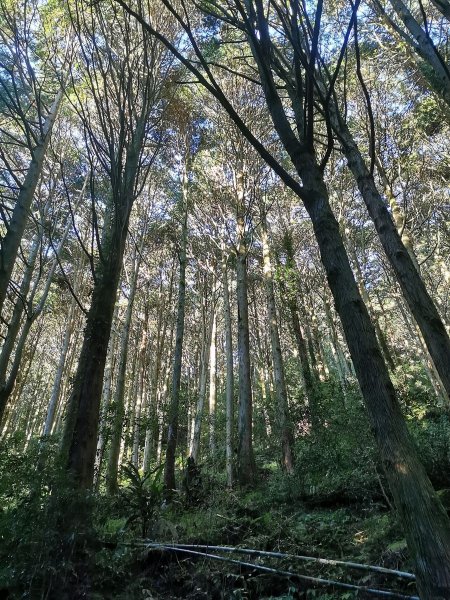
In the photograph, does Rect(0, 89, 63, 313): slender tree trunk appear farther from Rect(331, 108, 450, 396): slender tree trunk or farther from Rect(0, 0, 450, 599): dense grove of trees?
Rect(331, 108, 450, 396): slender tree trunk

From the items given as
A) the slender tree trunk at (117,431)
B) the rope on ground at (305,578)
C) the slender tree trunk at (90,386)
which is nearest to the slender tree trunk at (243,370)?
the slender tree trunk at (117,431)

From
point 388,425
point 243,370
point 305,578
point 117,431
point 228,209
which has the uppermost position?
point 228,209

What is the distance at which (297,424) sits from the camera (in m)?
8.05

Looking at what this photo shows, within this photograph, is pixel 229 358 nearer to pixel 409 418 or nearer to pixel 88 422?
pixel 409 418

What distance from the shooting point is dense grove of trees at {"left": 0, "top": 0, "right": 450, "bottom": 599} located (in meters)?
1.60

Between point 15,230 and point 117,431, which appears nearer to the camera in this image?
point 15,230

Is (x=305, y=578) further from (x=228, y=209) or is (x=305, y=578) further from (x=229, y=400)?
(x=228, y=209)

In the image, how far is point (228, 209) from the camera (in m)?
11.2

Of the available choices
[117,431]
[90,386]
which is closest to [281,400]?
[117,431]

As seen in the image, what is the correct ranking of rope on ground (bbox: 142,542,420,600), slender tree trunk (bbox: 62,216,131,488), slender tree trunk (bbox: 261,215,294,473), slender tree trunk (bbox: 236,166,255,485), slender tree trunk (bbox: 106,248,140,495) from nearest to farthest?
rope on ground (bbox: 142,542,420,600) → slender tree trunk (bbox: 62,216,131,488) → slender tree trunk (bbox: 106,248,140,495) → slender tree trunk (bbox: 261,215,294,473) → slender tree trunk (bbox: 236,166,255,485)

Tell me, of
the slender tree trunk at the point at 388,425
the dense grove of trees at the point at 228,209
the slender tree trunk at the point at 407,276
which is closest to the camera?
the slender tree trunk at the point at 388,425

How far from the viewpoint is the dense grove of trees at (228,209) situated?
1.60 meters

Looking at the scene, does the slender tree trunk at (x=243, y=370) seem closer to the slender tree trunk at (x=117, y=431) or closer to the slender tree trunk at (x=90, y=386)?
the slender tree trunk at (x=117, y=431)

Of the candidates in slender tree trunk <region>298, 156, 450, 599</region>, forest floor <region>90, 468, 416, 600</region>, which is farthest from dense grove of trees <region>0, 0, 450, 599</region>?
forest floor <region>90, 468, 416, 600</region>
